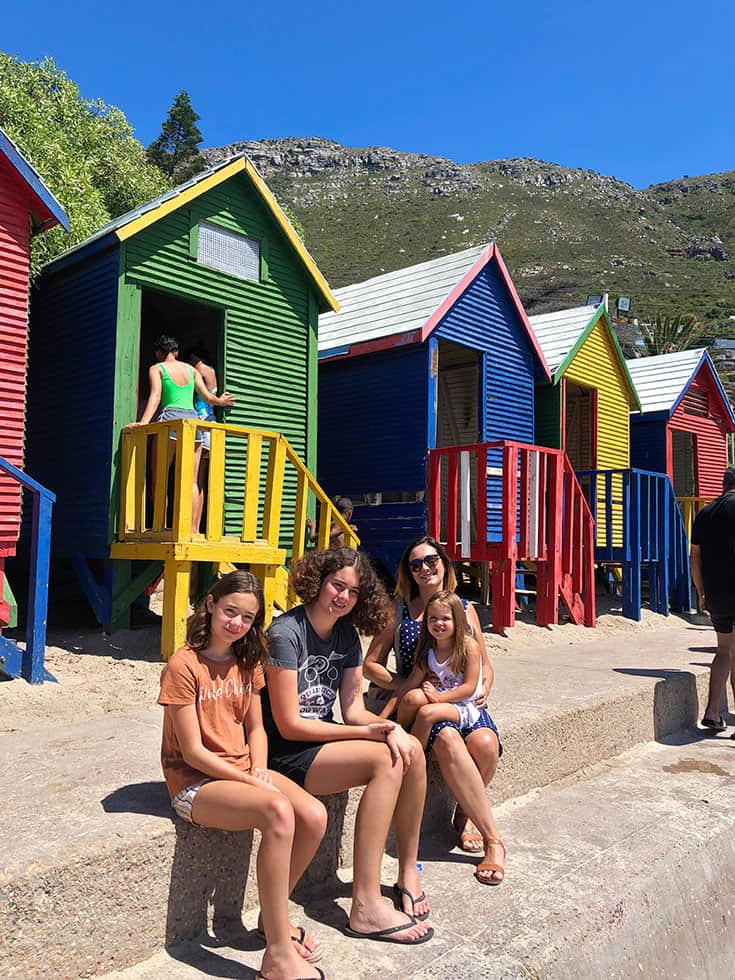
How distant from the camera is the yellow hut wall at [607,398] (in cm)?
1498

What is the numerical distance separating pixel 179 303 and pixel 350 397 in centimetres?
285

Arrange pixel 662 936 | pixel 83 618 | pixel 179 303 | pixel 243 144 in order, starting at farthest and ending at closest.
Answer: pixel 243 144 < pixel 179 303 < pixel 83 618 < pixel 662 936

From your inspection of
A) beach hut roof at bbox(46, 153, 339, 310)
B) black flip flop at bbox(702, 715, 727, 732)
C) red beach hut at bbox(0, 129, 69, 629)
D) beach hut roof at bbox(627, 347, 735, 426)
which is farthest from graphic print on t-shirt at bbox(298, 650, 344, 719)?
beach hut roof at bbox(627, 347, 735, 426)

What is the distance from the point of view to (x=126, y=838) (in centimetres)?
275

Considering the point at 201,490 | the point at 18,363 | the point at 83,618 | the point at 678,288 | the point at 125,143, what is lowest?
the point at 83,618

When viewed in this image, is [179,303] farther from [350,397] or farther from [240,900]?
[240,900]

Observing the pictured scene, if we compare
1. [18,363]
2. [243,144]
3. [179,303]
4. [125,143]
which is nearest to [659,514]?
[179,303]

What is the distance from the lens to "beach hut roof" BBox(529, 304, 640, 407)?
1420 centimetres

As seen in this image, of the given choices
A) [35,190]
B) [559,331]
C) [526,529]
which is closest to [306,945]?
[35,190]

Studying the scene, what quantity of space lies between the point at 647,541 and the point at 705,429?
7043 mm

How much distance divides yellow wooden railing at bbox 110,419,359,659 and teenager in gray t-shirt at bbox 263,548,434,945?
3466 millimetres

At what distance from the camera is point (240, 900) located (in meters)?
3.08

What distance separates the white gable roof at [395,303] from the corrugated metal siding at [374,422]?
35 centimetres

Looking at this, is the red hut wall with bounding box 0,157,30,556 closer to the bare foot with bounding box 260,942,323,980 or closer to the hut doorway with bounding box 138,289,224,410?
the hut doorway with bounding box 138,289,224,410
